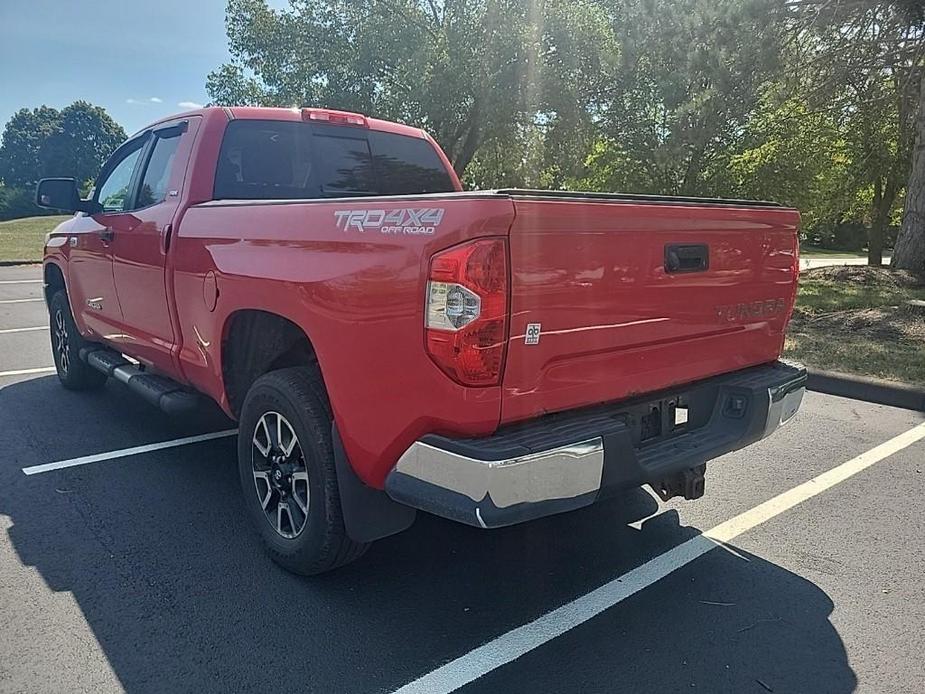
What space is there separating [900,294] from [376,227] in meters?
10.7

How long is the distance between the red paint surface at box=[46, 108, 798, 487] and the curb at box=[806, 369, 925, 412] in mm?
3114

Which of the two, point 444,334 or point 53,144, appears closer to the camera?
point 444,334

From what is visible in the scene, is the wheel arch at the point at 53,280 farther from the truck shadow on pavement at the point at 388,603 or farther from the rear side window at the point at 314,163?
the rear side window at the point at 314,163

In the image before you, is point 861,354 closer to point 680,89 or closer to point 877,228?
point 680,89

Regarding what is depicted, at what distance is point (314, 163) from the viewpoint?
435 centimetres

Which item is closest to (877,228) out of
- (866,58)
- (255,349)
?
(866,58)

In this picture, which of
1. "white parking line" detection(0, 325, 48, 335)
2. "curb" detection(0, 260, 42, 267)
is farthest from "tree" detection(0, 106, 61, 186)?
"white parking line" detection(0, 325, 48, 335)

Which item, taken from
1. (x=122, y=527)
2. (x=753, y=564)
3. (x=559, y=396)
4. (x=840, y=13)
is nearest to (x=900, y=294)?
(x=840, y=13)

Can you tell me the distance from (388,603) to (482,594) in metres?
0.39

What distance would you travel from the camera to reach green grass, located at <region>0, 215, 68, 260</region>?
2194 centimetres

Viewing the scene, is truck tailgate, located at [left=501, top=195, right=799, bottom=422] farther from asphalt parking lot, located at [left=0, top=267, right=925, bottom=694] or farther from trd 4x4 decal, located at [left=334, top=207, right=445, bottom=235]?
asphalt parking lot, located at [left=0, top=267, right=925, bottom=694]

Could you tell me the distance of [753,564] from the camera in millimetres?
3342

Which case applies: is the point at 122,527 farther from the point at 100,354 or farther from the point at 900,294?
the point at 900,294

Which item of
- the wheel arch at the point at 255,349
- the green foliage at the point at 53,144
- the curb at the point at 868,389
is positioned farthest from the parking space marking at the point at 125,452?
the green foliage at the point at 53,144
